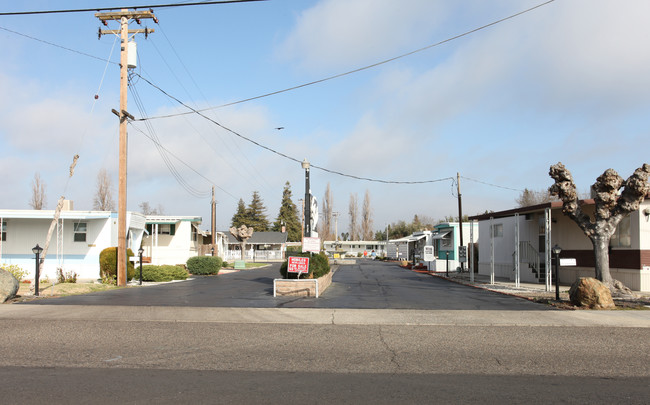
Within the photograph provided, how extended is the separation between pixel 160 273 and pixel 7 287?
9767 mm

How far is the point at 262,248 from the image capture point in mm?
68438

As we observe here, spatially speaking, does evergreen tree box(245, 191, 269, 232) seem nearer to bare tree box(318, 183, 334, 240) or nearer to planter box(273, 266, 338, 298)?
bare tree box(318, 183, 334, 240)

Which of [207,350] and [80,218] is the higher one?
[80,218]

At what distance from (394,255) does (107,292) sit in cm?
5356

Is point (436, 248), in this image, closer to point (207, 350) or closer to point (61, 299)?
point (61, 299)

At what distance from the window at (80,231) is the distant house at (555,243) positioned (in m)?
20.0

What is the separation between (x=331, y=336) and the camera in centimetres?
974

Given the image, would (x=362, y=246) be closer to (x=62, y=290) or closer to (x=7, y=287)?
(x=62, y=290)

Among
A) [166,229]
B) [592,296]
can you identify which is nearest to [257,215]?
[166,229]

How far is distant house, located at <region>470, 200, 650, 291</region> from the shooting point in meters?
18.7

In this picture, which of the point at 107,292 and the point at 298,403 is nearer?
the point at 298,403

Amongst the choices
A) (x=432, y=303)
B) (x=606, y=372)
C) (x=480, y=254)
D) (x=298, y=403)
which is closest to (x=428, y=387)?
(x=298, y=403)

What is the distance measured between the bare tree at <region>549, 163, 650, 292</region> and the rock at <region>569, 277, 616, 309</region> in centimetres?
336

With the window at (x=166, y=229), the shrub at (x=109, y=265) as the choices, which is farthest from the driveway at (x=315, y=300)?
the window at (x=166, y=229)
